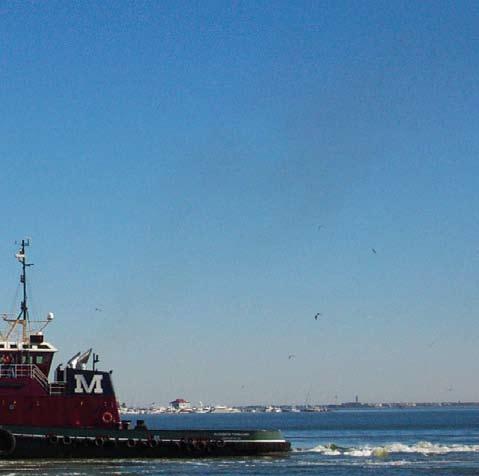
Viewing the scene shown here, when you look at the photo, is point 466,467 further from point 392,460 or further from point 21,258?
point 21,258

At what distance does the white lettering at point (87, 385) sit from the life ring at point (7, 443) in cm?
382

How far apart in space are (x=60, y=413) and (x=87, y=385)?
5.98 ft

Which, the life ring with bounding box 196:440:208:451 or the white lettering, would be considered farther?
the life ring with bounding box 196:440:208:451

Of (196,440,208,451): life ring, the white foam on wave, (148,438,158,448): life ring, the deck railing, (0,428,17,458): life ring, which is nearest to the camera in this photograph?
(0,428,17,458): life ring

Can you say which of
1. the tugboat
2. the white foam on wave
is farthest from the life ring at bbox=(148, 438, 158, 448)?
the white foam on wave

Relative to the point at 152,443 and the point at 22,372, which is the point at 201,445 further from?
the point at 22,372

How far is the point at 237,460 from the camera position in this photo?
1901 inches

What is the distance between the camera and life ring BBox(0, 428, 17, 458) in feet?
148

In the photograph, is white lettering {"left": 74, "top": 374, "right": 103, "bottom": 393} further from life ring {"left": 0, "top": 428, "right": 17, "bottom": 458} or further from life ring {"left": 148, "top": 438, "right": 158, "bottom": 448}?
life ring {"left": 0, "top": 428, "right": 17, "bottom": 458}

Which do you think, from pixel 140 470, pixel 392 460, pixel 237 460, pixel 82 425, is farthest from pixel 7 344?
pixel 392 460

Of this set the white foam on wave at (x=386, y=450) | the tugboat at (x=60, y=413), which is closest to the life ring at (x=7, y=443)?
the tugboat at (x=60, y=413)

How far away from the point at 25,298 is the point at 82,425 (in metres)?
6.73

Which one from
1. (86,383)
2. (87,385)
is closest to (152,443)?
(87,385)

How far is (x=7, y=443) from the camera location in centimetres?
4525
